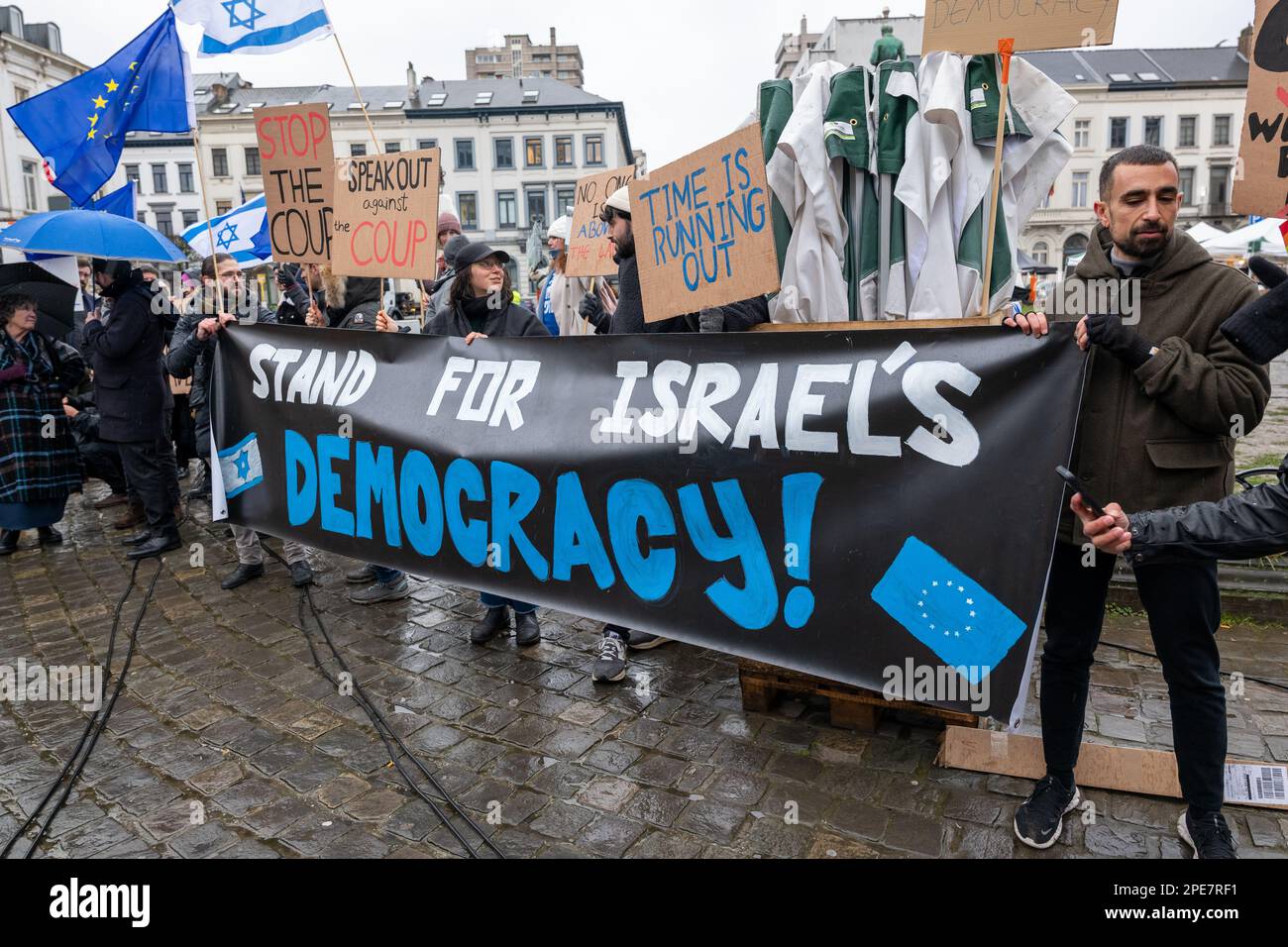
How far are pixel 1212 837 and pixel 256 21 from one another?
19.7 ft

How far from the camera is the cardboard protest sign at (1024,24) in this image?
2.78 metres

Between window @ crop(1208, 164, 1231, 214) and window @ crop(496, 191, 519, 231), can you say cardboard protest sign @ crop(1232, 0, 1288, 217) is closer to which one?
window @ crop(496, 191, 519, 231)

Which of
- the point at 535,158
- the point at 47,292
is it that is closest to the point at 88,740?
the point at 47,292

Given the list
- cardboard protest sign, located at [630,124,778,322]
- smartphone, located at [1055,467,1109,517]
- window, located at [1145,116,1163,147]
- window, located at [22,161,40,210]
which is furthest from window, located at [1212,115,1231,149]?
window, located at [22,161,40,210]

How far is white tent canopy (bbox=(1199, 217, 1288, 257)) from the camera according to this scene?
18.2m

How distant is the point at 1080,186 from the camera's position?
52.4m

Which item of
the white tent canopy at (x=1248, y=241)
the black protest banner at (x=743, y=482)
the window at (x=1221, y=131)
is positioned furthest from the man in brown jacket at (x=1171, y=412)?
the window at (x=1221, y=131)

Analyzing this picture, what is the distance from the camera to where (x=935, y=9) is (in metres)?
2.97

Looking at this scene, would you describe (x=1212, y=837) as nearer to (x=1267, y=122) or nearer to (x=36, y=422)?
(x=1267, y=122)

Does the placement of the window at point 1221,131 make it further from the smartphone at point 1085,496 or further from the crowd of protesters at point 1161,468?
the smartphone at point 1085,496

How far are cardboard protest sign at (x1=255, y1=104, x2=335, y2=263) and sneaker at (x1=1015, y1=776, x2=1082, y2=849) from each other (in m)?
4.56

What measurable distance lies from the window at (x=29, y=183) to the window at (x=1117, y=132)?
57.3 meters

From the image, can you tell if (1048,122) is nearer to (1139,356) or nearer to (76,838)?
(1139,356)

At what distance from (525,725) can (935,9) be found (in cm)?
310
